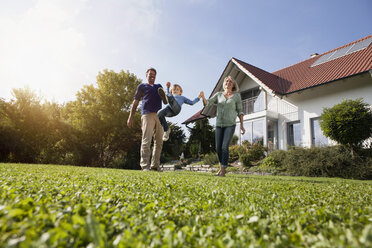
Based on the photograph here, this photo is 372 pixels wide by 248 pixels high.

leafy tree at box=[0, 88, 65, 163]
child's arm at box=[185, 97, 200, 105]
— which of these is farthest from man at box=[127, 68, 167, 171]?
leafy tree at box=[0, 88, 65, 163]

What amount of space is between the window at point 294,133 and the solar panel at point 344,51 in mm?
4374

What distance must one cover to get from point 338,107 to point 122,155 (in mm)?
12601

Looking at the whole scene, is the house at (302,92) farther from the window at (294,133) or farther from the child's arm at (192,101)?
the child's arm at (192,101)

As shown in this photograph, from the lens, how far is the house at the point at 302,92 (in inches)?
400

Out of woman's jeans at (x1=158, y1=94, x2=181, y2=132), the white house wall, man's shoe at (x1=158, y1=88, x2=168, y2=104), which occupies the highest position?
the white house wall

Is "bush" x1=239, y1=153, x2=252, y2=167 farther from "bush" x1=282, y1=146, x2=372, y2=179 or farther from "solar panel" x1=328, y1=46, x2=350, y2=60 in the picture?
"solar panel" x1=328, y1=46, x2=350, y2=60

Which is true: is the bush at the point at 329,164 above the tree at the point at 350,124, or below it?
below

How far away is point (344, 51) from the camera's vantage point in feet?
41.3

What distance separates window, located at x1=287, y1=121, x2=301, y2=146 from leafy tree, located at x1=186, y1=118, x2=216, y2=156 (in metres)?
5.35

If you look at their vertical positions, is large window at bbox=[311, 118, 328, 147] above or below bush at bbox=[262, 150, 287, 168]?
above

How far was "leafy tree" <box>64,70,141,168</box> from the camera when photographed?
13.2m

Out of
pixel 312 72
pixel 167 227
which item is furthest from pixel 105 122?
pixel 167 227

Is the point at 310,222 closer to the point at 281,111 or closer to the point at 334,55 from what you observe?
the point at 281,111

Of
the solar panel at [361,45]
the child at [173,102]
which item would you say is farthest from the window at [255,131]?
the child at [173,102]
